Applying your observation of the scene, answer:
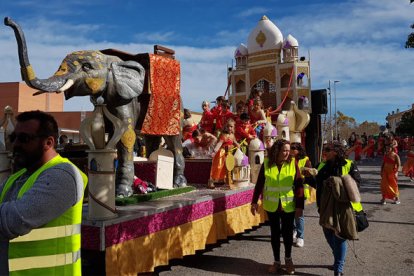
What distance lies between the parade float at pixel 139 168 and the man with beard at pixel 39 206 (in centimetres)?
197

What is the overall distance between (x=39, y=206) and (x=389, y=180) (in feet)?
32.6

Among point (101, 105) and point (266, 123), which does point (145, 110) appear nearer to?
point (101, 105)

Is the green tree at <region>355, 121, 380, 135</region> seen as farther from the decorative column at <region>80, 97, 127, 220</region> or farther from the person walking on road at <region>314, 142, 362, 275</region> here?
the decorative column at <region>80, 97, 127, 220</region>

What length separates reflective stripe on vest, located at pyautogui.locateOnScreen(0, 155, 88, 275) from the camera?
1.65 meters

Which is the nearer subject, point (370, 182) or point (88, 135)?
point (88, 135)

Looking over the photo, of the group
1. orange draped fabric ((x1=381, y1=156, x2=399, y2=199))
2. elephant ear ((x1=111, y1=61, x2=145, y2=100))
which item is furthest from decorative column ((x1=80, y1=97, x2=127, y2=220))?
orange draped fabric ((x1=381, y1=156, x2=399, y2=199))

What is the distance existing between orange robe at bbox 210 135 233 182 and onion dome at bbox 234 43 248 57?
12.1 m

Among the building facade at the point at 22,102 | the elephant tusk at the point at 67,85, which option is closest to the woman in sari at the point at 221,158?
the elephant tusk at the point at 67,85

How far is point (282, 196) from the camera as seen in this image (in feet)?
15.1

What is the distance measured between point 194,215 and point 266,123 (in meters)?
4.04

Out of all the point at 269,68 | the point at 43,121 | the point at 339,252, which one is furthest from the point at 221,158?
the point at 269,68

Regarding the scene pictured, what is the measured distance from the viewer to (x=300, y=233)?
5.93 m

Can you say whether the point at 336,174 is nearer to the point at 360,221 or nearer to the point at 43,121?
the point at 360,221

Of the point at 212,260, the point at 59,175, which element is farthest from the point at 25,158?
the point at 212,260
